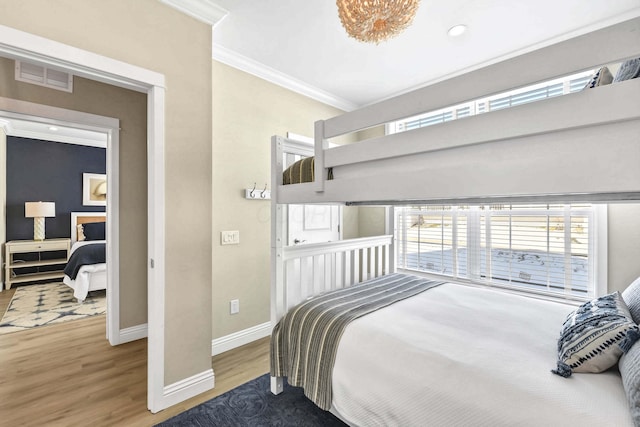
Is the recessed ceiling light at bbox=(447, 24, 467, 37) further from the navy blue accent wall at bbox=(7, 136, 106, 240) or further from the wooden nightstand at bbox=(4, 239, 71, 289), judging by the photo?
the wooden nightstand at bbox=(4, 239, 71, 289)

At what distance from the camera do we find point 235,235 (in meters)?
2.77

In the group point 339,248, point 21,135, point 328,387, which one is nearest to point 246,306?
point 339,248

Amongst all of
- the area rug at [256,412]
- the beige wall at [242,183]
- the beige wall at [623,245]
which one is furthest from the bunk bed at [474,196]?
the beige wall at [242,183]

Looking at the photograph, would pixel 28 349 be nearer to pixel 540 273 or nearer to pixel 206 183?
pixel 206 183

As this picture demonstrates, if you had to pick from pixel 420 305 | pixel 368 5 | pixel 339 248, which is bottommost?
pixel 420 305

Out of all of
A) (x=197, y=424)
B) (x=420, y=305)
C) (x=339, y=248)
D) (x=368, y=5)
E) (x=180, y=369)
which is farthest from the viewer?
(x=339, y=248)

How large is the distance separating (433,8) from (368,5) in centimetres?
80

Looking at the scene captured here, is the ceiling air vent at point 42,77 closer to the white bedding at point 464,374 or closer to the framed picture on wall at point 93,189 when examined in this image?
the white bedding at point 464,374

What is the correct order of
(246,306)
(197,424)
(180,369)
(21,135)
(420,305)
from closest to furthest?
(197,424)
(420,305)
(180,369)
(246,306)
(21,135)

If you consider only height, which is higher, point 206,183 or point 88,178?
point 88,178

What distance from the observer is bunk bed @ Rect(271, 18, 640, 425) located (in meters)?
0.89

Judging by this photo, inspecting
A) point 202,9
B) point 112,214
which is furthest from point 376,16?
point 112,214

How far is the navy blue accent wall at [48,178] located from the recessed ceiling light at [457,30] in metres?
6.18

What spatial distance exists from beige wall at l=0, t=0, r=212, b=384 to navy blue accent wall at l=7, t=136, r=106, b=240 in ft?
15.9
